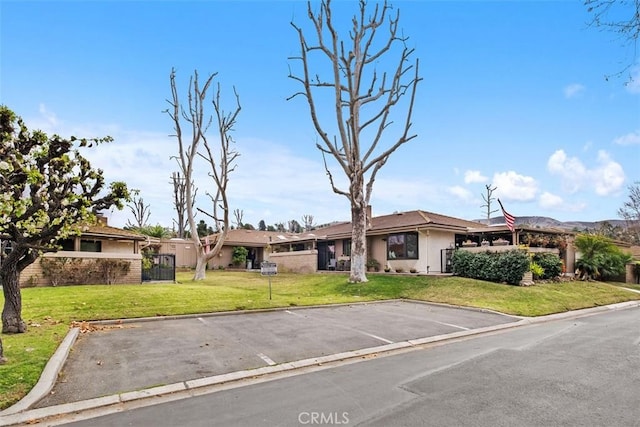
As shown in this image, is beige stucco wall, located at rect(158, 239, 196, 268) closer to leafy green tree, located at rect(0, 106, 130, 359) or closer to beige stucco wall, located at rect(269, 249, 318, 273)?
beige stucco wall, located at rect(269, 249, 318, 273)

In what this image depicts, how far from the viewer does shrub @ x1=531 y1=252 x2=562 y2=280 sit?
817 inches

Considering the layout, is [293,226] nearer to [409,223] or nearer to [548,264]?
[409,223]

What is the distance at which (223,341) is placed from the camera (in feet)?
28.4

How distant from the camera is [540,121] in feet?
57.1

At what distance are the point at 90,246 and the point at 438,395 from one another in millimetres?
22791

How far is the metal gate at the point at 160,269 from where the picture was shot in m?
23.5

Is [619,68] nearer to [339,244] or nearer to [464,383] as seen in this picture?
[464,383]

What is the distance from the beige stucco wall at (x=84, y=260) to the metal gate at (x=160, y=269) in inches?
43.0

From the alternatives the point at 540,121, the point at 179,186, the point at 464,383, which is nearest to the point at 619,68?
the point at 464,383

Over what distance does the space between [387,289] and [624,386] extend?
1340cm

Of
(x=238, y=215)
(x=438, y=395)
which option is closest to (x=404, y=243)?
(x=438, y=395)

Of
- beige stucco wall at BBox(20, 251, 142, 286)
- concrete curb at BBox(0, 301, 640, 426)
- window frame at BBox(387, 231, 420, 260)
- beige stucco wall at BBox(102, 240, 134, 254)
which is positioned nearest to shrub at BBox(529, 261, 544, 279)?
window frame at BBox(387, 231, 420, 260)

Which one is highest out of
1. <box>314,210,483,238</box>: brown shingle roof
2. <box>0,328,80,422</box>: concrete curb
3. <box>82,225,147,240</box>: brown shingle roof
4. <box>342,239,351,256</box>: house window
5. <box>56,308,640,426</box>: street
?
<box>314,210,483,238</box>: brown shingle roof
